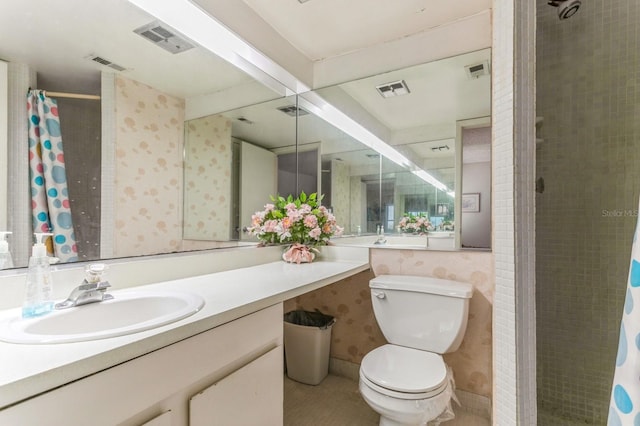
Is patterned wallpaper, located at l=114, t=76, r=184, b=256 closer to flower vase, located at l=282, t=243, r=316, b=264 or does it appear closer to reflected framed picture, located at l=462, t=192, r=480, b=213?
flower vase, located at l=282, t=243, r=316, b=264

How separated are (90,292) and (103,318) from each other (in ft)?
0.31

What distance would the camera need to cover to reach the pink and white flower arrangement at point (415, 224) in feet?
6.32

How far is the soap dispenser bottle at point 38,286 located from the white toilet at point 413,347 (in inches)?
47.9

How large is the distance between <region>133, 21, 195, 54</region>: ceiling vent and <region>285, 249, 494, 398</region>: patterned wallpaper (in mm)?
1617

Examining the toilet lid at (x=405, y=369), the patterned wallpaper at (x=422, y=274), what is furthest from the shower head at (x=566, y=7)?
the toilet lid at (x=405, y=369)

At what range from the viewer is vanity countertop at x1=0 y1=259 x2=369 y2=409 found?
1.81ft

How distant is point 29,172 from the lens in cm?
104

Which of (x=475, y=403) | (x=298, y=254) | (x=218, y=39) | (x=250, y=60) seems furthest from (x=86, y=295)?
(x=475, y=403)

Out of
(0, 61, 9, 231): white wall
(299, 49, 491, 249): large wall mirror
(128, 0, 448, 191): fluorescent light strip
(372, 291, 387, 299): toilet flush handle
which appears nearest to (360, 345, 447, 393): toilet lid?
(372, 291, 387, 299): toilet flush handle

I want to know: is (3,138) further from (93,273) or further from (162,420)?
(162,420)

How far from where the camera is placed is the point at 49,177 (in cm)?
109

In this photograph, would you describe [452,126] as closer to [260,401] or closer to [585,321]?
[585,321]

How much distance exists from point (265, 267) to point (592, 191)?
5.28ft

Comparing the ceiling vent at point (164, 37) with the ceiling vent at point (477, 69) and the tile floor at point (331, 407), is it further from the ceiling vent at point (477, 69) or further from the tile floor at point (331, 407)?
the tile floor at point (331, 407)
